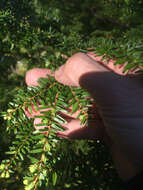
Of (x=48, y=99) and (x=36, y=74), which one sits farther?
(x=36, y=74)

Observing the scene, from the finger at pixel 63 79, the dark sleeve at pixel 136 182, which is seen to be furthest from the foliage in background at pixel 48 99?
the dark sleeve at pixel 136 182

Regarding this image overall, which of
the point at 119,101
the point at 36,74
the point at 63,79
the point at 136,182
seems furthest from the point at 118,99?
the point at 36,74

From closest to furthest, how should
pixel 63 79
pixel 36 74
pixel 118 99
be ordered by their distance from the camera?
pixel 118 99 < pixel 63 79 < pixel 36 74

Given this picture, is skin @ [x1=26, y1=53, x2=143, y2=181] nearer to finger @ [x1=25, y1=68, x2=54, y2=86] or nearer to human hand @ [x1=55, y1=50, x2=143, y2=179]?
human hand @ [x1=55, y1=50, x2=143, y2=179]

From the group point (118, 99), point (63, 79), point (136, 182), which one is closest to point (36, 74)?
point (63, 79)

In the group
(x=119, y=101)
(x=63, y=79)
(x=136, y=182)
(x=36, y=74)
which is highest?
(x=36, y=74)

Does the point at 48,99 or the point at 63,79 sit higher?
the point at 63,79

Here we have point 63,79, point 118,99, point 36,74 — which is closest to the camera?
point 118,99

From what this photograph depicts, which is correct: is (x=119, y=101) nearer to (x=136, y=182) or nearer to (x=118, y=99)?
(x=118, y=99)

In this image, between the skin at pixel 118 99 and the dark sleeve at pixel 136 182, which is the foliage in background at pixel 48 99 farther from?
the dark sleeve at pixel 136 182

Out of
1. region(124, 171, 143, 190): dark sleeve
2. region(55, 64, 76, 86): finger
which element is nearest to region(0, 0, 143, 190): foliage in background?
region(55, 64, 76, 86): finger

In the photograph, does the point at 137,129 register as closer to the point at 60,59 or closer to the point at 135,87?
the point at 135,87
